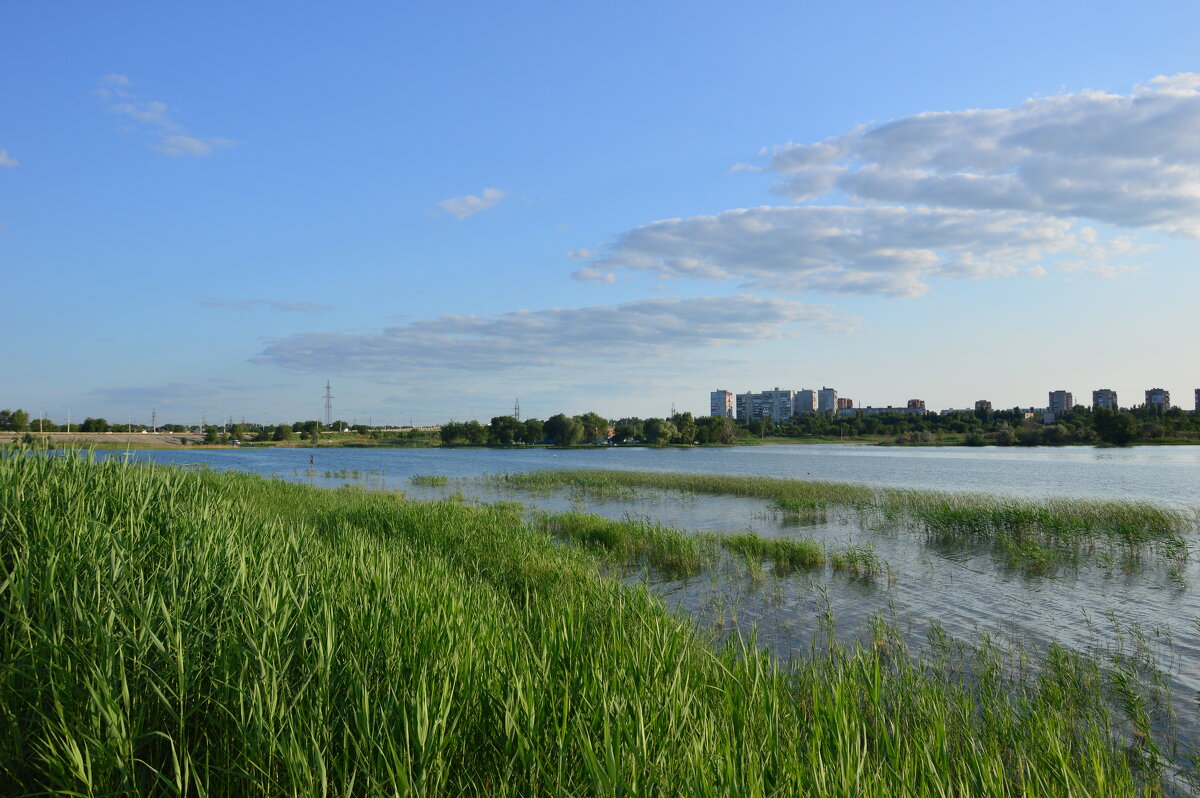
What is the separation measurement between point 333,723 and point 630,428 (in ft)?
467

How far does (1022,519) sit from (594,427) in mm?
118320

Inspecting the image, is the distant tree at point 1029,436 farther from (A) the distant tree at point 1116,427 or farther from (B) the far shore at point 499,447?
(A) the distant tree at point 1116,427

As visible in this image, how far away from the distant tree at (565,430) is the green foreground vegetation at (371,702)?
120660 millimetres

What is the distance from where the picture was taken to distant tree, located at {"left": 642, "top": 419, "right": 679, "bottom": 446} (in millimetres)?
131125

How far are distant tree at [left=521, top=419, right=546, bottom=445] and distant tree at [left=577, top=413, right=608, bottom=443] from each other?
937cm

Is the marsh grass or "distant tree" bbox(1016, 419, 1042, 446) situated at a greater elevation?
"distant tree" bbox(1016, 419, 1042, 446)

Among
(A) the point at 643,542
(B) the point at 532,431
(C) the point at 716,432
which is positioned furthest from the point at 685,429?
(A) the point at 643,542

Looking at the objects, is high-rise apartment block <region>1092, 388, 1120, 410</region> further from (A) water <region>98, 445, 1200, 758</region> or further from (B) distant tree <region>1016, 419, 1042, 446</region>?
(A) water <region>98, 445, 1200, 758</region>

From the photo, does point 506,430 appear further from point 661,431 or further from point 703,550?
point 703,550

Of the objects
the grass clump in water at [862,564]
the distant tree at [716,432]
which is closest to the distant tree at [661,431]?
the distant tree at [716,432]

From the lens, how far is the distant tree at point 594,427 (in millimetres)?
136750

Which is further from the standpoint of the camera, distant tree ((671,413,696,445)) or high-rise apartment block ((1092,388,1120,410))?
high-rise apartment block ((1092,388,1120,410))

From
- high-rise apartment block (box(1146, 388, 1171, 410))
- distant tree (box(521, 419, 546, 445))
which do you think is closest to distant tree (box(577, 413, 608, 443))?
distant tree (box(521, 419, 546, 445))

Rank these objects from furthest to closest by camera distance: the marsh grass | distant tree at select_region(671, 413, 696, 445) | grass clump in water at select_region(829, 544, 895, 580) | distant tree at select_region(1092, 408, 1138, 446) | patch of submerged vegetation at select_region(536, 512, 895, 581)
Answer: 1. distant tree at select_region(671, 413, 696, 445)
2. distant tree at select_region(1092, 408, 1138, 446)
3. the marsh grass
4. patch of submerged vegetation at select_region(536, 512, 895, 581)
5. grass clump in water at select_region(829, 544, 895, 580)
